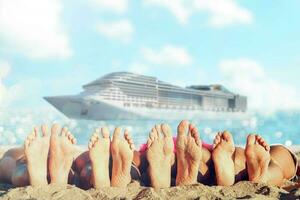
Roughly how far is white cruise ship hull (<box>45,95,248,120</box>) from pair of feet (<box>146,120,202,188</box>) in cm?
2411

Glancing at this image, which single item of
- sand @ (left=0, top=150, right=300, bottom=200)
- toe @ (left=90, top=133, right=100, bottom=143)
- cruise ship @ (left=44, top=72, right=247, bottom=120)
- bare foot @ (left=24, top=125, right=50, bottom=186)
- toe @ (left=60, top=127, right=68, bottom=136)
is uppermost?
cruise ship @ (left=44, top=72, right=247, bottom=120)

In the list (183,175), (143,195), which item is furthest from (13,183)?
(183,175)

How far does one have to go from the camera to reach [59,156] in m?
1.64

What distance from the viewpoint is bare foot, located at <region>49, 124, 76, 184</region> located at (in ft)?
5.38

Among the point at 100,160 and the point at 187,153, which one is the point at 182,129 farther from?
the point at 100,160

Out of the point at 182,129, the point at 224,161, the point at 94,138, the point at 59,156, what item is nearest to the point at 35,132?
the point at 59,156

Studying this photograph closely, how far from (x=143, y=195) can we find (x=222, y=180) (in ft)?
1.20

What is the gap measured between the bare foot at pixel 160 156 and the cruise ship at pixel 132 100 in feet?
79.0

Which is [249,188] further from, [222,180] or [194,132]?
[194,132]

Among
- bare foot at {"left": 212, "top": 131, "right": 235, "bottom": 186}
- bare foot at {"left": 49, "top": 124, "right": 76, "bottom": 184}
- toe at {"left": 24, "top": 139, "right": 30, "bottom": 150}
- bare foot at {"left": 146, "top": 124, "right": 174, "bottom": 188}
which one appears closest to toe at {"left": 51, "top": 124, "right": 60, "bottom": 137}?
bare foot at {"left": 49, "top": 124, "right": 76, "bottom": 184}

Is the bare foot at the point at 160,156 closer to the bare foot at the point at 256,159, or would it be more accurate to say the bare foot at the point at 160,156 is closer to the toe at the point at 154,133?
the toe at the point at 154,133

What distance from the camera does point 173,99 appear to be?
28.7 m

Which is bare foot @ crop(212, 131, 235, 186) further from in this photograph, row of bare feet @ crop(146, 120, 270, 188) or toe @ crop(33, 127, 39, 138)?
toe @ crop(33, 127, 39, 138)

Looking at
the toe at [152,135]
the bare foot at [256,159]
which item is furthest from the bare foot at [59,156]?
the bare foot at [256,159]
